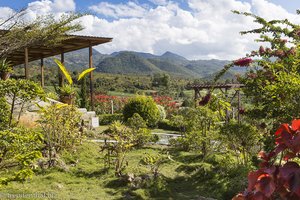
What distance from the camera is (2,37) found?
Answer: 331 inches

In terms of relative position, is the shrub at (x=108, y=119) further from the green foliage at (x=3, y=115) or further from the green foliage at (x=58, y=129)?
the green foliage at (x=3, y=115)

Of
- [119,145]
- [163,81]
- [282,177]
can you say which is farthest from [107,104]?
[163,81]

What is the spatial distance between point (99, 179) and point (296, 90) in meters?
3.59

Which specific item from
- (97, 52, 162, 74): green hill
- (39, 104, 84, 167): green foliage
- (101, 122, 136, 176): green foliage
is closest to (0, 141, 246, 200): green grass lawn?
(101, 122, 136, 176): green foliage

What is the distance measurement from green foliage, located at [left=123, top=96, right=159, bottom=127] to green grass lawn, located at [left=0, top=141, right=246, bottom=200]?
6.01 metres

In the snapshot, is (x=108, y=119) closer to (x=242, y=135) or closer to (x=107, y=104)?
(x=107, y=104)

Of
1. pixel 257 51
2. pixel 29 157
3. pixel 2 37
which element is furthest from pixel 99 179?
pixel 2 37

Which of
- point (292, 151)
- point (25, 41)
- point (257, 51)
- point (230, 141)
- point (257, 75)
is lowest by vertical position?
point (230, 141)

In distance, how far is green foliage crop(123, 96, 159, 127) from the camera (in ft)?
42.7

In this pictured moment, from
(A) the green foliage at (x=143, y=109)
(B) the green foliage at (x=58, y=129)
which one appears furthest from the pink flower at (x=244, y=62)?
(A) the green foliage at (x=143, y=109)

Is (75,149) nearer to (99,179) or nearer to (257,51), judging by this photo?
(99,179)

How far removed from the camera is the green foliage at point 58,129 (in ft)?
21.7

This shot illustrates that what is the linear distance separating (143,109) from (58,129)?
630cm

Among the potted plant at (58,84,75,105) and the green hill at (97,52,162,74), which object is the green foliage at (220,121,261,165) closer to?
the potted plant at (58,84,75,105)
